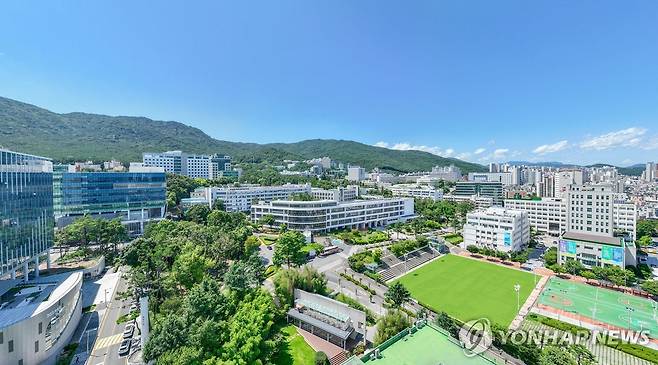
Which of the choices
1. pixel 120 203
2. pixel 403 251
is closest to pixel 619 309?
pixel 403 251

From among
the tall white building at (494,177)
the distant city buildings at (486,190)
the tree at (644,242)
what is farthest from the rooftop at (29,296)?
the tall white building at (494,177)

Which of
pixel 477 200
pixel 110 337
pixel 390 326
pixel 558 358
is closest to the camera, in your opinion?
pixel 558 358

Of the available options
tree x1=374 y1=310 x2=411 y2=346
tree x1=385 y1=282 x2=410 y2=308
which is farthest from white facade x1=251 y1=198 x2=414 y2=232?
tree x1=374 y1=310 x2=411 y2=346

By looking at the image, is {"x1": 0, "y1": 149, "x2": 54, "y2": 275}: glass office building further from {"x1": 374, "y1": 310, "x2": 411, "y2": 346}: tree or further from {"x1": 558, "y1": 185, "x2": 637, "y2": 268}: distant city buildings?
{"x1": 558, "y1": 185, "x2": 637, "y2": 268}: distant city buildings

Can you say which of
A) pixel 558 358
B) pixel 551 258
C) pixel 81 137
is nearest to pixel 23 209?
pixel 558 358

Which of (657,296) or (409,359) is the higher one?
(409,359)

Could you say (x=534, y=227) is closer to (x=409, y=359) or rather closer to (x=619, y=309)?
(x=619, y=309)

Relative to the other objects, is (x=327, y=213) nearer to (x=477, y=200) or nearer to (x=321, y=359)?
(x=321, y=359)
